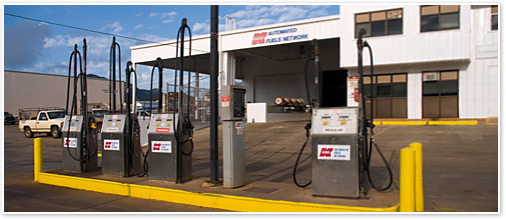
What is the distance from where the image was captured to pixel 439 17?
64.1 ft

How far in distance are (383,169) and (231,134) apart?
460 cm

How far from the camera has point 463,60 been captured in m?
19.2

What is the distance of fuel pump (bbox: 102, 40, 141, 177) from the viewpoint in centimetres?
843

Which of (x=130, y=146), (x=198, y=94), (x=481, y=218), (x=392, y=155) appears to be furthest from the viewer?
(x=198, y=94)

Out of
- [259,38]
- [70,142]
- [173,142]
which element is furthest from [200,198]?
[259,38]

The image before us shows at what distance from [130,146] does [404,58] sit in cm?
1585

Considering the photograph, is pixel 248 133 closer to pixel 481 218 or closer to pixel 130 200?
pixel 130 200

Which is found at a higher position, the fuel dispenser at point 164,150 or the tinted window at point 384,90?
Result: the tinted window at point 384,90

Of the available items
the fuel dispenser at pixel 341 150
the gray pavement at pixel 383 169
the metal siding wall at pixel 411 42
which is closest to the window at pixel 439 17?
the metal siding wall at pixel 411 42

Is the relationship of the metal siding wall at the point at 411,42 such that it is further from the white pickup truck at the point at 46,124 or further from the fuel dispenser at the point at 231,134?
the white pickup truck at the point at 46,124

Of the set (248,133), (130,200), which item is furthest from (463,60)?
(130,200)

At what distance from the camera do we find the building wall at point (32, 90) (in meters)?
45.7

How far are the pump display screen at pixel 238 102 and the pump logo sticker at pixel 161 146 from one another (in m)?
1.48

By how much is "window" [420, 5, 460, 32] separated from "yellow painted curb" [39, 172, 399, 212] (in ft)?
54.5
